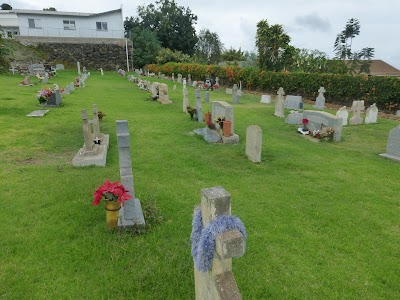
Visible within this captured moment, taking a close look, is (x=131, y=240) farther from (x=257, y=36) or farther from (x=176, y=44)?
(x=176, y=44)

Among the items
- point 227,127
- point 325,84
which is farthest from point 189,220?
point 325,84

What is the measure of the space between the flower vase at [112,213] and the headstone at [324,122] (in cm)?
899

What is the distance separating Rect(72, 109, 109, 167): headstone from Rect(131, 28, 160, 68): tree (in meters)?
44.8

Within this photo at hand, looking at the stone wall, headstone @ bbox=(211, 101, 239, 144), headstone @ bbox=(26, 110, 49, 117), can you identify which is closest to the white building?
the stone wall

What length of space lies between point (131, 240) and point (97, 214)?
1025 mm

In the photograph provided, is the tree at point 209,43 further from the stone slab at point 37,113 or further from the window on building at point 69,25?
the stone slab at point 37,113

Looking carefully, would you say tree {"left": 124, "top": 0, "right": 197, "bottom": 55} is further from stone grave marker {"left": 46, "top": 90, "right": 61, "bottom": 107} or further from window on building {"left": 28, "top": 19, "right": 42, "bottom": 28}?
stone grave marker {"left": 46, "top": 90, "right": 61, "bottom": 107}

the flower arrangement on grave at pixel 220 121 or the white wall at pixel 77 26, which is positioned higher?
the white wall at pixel 77 26

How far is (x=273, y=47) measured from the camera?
28812 millimetres

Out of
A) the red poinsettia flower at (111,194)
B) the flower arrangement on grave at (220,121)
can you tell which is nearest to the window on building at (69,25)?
the flower arrangement on grave at (220,121)

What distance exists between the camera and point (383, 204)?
6.09m

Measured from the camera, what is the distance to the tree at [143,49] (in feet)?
164

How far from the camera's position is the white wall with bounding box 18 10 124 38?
43.3 meters

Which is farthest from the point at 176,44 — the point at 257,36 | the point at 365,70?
the point at 365,70
